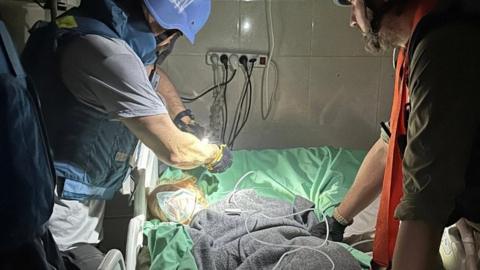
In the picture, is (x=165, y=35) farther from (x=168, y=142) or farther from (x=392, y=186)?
(x=392, y=186)

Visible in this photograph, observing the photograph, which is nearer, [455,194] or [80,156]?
[455,194]

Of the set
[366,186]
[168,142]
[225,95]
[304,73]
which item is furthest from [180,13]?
[304,73]

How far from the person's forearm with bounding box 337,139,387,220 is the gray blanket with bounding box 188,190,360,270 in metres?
A: 0.14

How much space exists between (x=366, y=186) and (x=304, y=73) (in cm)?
98

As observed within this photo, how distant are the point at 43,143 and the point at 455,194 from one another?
2.49 feet

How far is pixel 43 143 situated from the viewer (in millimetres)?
771

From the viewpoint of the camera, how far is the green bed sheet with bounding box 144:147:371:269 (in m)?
1.82

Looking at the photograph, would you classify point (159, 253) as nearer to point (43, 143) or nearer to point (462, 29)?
point (43, 143)

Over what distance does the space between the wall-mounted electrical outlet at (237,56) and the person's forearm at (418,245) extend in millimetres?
1601

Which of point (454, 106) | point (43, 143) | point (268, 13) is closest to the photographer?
point (43, 143)

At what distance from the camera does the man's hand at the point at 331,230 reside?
160 cm

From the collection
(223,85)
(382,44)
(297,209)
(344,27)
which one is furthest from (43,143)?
(344,27)

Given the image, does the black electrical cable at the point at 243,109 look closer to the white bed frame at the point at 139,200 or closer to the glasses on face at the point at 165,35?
the white bed frame at the point at 139,200

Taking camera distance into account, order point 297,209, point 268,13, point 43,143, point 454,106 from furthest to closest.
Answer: point 268,13
point 297,209
point 454,106
point 43,143
